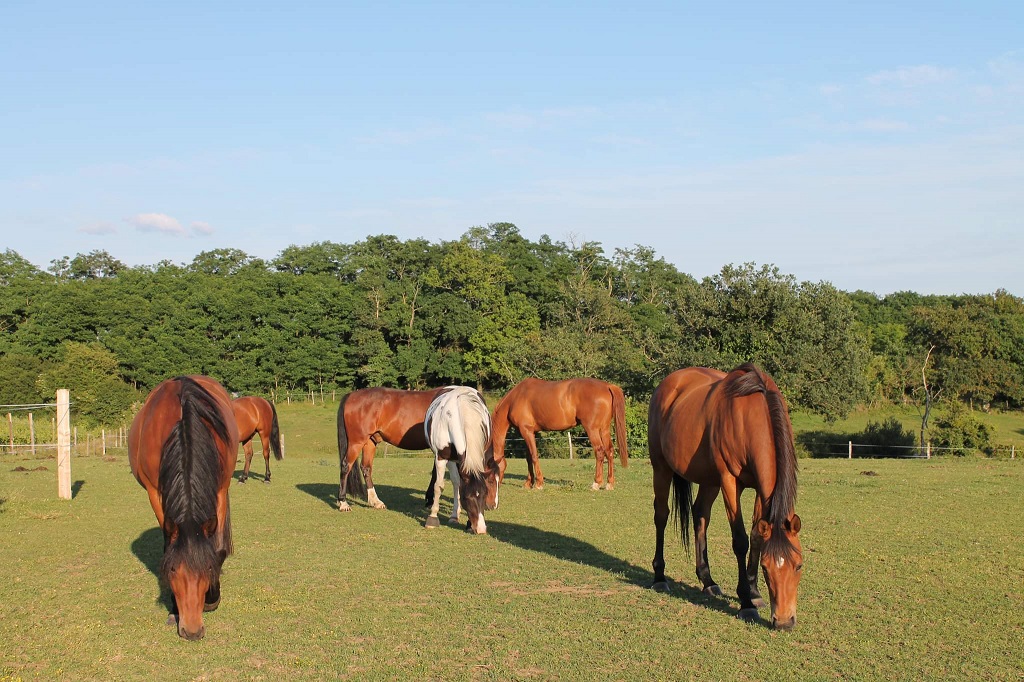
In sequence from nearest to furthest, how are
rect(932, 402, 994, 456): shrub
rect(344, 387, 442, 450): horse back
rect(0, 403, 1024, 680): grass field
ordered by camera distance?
1. rect(0, 403, 1024, 680): grass field
2. rect(344, 387, 442, 450): horse back
3. rect(932, 402, 994, 456): shrub

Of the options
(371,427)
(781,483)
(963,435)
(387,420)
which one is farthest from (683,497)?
(963,435)

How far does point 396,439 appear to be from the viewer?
12.5 meters

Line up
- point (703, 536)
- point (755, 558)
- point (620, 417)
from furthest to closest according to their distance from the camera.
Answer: point (620, 417) < point (703, 536) < point (755, 558)

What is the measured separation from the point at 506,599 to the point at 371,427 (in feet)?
19.9

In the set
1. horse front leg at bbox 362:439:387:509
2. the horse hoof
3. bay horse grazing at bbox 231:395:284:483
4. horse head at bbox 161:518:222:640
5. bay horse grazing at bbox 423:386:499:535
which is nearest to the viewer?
horse head at bbox 161:518:222:640

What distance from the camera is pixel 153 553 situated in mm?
9039

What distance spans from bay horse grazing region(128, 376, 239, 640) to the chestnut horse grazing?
3889mm

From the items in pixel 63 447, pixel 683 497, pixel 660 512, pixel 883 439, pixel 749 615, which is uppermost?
pixel 63 447

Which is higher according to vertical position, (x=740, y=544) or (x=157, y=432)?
(x=157, y=432)

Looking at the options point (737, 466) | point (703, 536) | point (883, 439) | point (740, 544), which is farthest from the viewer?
point (883, 439)

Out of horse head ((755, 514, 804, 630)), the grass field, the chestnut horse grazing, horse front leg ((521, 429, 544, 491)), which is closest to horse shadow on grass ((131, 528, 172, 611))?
the grass field

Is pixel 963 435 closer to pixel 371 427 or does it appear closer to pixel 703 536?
pixel 371 427

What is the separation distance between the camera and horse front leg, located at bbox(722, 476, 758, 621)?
20.3 ft

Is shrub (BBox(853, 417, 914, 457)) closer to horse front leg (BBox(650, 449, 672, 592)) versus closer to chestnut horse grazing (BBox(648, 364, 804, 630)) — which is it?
horse front leg (BBox(650, 449, 672, 592))
